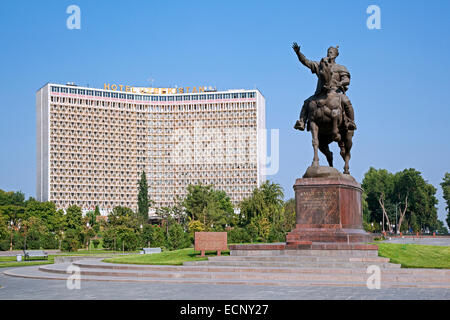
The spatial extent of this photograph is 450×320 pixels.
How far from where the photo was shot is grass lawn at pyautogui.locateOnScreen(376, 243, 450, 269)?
→ 17212 millimetres

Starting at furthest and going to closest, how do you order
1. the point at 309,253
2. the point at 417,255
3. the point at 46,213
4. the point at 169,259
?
1. the point at 46,213
2. the point at 169,259
3. the point at 417,255
4. the point at 309,253

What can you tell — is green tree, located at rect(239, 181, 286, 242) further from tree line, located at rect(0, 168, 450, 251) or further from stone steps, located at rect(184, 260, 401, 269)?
stone steps, located at rect(184, 260, 401, 269)

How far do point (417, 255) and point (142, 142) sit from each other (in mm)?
134557

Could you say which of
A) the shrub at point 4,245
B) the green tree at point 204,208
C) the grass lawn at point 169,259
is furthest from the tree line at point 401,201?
the grass lawn at point 169,259

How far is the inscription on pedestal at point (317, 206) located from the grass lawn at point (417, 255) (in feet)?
6.44

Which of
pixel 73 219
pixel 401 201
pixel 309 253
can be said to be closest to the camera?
pixel 309 253

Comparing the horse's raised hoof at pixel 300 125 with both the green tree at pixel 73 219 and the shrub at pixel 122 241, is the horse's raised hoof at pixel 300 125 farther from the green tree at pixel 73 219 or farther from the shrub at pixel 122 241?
the green tree at pixel 73 219

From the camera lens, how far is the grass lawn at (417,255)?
56.5 ft

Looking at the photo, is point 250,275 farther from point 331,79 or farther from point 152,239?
point 152,239

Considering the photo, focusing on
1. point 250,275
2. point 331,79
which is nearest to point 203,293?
point 250,275

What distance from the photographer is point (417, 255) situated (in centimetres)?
1889

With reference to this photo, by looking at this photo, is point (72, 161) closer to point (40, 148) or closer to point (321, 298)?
point (40, 148)
